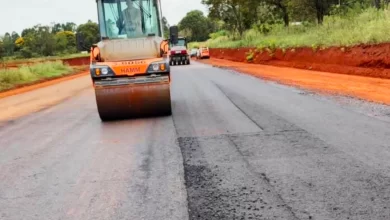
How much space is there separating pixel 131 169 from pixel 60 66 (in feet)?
122

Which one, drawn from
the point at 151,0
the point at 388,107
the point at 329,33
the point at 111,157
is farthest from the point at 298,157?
the point at 329,33

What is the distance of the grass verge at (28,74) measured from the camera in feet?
89.2

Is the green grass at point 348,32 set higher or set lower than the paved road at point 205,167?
higher

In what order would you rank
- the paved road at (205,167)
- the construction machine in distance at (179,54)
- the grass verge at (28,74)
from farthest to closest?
the construction machine in distance at (179,54)
the grass verge at (28,74)
the paved road at (205,167)

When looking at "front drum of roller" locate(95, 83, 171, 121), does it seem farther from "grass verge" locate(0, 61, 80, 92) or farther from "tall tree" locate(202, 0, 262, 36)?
"tall tree" locate(202, 0, 262, 36)

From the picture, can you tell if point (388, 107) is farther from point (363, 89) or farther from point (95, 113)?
point (95, 113)


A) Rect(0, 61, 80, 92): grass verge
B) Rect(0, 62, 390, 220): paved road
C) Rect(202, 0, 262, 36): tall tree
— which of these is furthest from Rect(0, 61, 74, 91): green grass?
Rect(202, 0, 262, 36): tall tree

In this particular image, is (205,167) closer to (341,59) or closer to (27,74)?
(341,59)

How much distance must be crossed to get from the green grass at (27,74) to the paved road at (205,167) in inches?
722

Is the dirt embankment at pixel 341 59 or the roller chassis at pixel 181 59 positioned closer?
the dirt embankment at pixel 341 59

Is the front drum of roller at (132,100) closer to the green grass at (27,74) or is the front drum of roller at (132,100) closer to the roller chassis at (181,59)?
the green grass at (27,74)

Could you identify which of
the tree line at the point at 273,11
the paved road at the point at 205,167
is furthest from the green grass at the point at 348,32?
the paved road at the point at 205,167

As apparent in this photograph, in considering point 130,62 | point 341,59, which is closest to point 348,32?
point 341,59

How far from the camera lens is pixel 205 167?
5.75 meters
